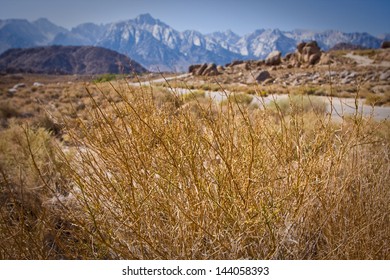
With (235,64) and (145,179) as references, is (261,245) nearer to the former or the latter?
(145,179)

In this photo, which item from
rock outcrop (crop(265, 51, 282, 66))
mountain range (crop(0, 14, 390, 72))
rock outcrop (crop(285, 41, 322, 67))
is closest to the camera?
mountain range (crop(0, 14, 390, 72))

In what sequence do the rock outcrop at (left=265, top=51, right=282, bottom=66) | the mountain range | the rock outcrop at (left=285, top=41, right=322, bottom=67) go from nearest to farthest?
1. the mountain range
2. the rock outcrop at (left=285, top=41, right=322, bottom=67)
3. the rock outcrop at (left=265, top=51, right=282, bottom=66)

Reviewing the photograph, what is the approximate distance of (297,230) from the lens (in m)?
1.31

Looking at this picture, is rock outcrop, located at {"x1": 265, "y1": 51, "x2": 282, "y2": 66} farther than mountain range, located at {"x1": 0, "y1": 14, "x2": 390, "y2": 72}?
Yes

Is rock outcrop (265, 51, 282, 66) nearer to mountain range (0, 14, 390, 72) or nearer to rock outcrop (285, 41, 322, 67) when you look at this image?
rock outcrop (285, 41, 322, 67)

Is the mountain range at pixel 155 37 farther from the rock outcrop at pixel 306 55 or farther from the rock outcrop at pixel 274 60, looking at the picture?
the rock outcrop at pixel 274 60

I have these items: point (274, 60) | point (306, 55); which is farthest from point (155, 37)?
point (274, 60)

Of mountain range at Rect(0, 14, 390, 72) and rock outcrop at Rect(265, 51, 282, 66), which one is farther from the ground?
rock outcrop at Rect(265, 51, 282, 66)

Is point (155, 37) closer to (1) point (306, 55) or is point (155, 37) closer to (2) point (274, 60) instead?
(1) point (306, 55)

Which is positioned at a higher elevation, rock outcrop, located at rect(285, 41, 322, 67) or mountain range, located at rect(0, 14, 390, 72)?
rock outcrop, located at rect(285, 41, 322, 67)

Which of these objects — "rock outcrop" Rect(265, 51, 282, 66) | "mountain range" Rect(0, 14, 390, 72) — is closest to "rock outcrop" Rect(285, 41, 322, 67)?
"rock outcrop" Rect(265, 51, 282, 66)

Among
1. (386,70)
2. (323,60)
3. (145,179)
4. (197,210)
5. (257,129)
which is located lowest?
(197,210)

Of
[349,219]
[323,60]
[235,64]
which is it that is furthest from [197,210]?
[235,64]
